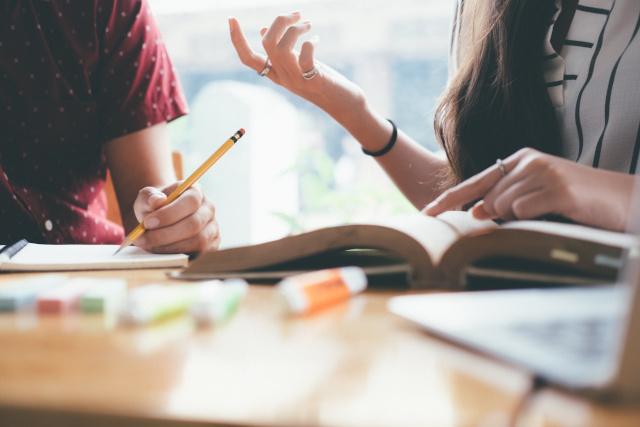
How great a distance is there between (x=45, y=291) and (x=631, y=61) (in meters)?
0.76

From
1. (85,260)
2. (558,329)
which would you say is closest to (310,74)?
(85,260)

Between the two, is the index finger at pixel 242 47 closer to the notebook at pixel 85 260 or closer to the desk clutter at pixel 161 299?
the notebook at pixel 85 260

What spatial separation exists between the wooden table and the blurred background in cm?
200

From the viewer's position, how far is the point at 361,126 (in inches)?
39.2

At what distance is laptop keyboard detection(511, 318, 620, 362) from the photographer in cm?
29

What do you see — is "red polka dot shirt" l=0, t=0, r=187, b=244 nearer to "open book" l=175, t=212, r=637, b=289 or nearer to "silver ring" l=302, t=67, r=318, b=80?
"silver ring" l=302, t=67, r=318, b=80

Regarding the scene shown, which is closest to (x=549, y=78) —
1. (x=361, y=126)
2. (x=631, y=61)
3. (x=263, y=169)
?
(x=631, y=61)

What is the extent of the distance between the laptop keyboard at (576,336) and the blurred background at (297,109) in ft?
6.81

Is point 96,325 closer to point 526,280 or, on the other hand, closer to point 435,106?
point 526,280

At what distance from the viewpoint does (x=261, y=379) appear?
30cm

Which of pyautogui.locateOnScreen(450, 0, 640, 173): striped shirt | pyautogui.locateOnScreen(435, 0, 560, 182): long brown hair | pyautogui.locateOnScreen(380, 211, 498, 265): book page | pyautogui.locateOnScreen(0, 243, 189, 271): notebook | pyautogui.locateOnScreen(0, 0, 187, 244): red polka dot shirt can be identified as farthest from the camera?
pyautogui.locateOnScreen(0, 0, 187, 244): red polka dot shirt

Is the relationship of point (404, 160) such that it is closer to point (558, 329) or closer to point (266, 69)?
point (266, 69)

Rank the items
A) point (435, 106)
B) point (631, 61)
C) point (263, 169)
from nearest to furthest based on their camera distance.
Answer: point (631, 61), point (435, 106), point (263, 169)

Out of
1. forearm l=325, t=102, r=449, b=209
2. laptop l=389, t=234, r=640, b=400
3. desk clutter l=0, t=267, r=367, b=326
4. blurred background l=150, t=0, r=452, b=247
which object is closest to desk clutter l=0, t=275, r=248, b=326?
desk clutter l=0, t=267, r=367, b=326
